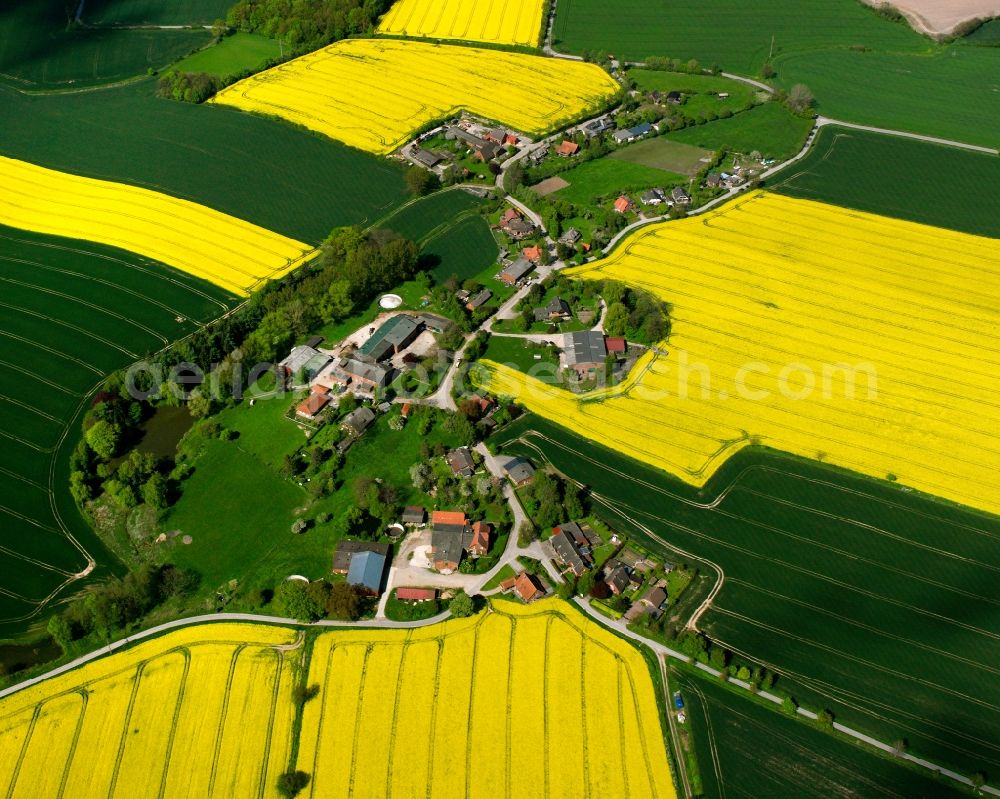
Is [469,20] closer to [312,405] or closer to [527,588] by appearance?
[312,405]

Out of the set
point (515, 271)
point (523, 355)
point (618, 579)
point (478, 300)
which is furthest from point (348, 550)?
point (515, 271)

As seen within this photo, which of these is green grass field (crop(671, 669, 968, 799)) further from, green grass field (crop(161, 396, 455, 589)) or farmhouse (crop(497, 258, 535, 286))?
farmhouse (crop(497, 258, 535, 286))

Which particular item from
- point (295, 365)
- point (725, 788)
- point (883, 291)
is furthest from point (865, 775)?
point (295, 365)

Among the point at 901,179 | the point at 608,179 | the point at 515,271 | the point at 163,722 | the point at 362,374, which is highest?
the point at 901,179

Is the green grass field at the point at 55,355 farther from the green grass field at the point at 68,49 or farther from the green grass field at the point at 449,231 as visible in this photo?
the green grass field at the point at 68,49

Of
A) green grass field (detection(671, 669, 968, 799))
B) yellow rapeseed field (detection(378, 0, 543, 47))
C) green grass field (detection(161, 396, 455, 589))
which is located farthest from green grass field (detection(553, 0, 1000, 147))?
green grass field (detection(671, 669, 968, 799))
